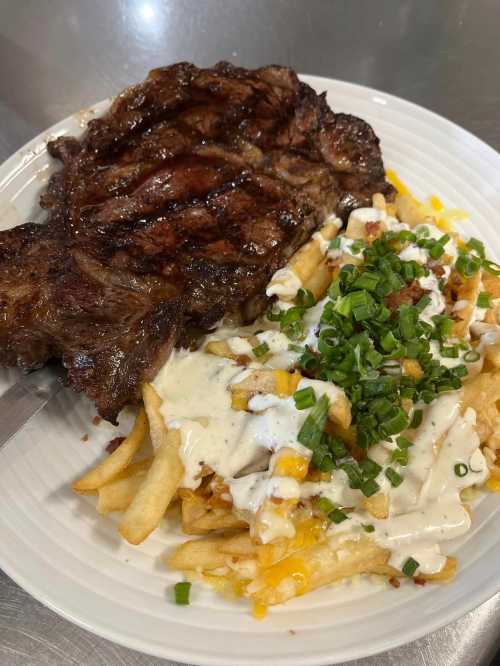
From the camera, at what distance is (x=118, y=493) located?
291 cm

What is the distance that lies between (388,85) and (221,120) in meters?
3.28

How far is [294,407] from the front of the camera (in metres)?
2.91

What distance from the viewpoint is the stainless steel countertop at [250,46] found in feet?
19.2

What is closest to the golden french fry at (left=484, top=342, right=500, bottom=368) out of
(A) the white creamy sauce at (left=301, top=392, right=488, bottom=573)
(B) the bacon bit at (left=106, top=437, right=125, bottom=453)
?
(A) the white creamy sauce at (left=301, top=392, right=488, bottom=573)

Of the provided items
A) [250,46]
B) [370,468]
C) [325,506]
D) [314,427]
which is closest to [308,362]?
[314,427]

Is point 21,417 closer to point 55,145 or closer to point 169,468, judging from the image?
point 169,468

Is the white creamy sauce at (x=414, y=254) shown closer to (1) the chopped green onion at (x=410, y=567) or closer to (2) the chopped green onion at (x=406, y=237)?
(2) the chopped green onion at (x=406, y=237)

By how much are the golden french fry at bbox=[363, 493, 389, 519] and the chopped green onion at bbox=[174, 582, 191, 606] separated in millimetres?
954

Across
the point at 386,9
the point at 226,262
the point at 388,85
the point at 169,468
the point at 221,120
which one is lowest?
the point at 169,468

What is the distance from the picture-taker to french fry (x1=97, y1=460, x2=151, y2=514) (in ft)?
9.43

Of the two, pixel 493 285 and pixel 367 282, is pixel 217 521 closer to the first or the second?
pixel 367 282

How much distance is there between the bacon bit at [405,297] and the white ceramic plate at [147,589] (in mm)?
1161

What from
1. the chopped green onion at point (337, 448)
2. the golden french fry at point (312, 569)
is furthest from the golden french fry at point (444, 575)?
the chopped green onion at point (337, 448)

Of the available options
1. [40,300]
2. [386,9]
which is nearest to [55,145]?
[40,300]
